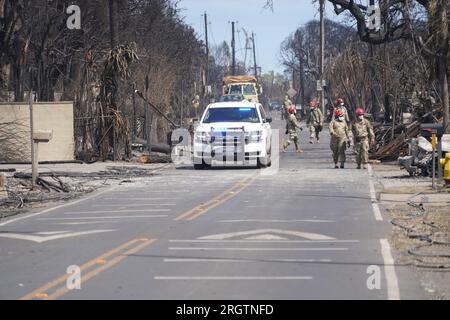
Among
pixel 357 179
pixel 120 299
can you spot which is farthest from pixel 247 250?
pixel 357 179

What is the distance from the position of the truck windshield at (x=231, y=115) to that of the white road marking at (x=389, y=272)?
1517 cm

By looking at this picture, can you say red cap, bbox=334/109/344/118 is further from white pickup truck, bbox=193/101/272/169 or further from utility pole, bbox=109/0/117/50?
utility pole, bbox=109/0/117/50

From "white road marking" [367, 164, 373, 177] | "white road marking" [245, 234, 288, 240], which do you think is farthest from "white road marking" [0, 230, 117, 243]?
"white road marking" [367, 164, 373, 177]

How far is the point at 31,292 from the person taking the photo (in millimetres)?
9664

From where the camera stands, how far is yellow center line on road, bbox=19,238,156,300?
31.2 ft

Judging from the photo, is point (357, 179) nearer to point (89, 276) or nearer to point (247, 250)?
point (247, 250)

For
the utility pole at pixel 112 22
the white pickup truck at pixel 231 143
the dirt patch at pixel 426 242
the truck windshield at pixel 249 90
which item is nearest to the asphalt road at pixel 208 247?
the dirt patch at pixel 426 242

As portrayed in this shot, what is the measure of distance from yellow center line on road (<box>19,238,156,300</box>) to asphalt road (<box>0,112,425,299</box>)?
0.01m

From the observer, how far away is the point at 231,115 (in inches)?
1112

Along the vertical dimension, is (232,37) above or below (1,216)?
above

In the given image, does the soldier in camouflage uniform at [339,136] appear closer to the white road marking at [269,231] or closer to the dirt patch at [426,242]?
the dirt patch at [426,242]

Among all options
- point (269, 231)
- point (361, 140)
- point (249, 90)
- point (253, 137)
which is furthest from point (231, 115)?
point (249, 90)

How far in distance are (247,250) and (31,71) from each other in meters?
27.0

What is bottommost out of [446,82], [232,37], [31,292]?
[31,292]
